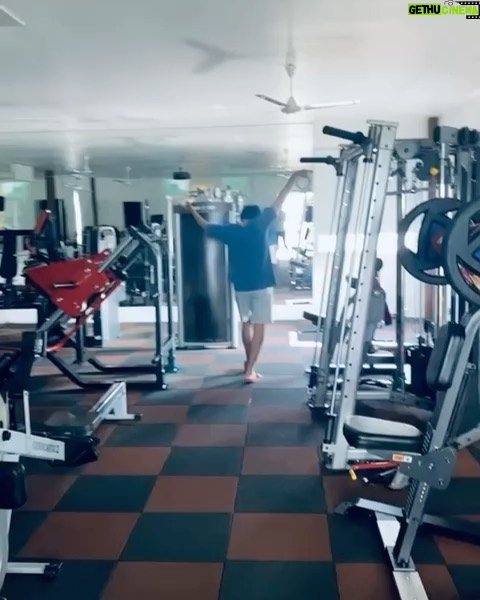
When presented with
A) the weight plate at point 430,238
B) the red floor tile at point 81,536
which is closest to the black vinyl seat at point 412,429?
the weight plate at point 430,238

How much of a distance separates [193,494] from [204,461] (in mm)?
452

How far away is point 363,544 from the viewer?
107 inches

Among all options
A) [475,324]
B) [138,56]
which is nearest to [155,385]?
[138,56]

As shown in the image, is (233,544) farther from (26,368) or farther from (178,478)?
(26,368)

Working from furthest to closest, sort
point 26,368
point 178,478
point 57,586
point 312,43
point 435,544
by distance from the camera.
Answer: point 312,43 → point 178,478 → point 26,368 → point 435,544 → point 57,586

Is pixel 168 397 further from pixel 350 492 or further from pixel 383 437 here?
pixel 383 437

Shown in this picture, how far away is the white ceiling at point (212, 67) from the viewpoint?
4141 mm

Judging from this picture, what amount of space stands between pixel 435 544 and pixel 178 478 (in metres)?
1.39

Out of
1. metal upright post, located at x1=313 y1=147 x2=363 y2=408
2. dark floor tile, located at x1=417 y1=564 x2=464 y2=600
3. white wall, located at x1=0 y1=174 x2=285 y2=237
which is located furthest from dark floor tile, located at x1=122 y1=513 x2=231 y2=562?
white wall, located at x1=0 y1=174 x2=285 y2=237

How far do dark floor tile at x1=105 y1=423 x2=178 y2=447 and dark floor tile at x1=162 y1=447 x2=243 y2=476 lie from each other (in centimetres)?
21

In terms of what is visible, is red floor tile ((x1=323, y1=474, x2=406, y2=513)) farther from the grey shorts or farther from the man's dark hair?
the man's dark hair

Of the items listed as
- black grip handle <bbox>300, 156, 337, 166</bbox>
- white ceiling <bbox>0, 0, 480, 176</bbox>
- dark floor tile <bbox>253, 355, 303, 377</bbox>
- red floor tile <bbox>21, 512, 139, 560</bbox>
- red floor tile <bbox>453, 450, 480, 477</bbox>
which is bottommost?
dark floor tile <bbox>253, 355, 303, 377</bbox>

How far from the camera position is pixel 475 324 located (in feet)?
7.45

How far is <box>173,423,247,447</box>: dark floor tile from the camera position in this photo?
4023mm
